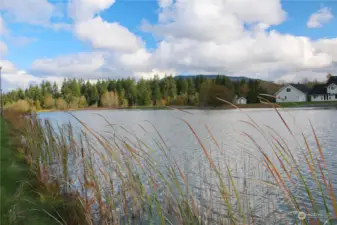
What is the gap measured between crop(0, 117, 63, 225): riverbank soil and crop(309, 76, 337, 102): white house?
5749 centimetres

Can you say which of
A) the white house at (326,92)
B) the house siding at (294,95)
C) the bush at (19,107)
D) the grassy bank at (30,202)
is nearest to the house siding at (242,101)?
the house siding at (294,95)

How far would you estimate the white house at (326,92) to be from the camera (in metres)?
53.2

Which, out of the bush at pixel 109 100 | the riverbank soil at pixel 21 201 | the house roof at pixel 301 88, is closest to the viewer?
the riverbank soil at pixel 21 201

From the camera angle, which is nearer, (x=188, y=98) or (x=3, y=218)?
(x=3, y=218)

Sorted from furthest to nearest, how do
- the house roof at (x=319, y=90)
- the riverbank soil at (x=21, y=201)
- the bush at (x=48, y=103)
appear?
the bush at (x=48, y=103) → the house roof at (x=319, y=90) → the riverbank soil at (x=21, y=201)

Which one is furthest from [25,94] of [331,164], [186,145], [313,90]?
[331,164]

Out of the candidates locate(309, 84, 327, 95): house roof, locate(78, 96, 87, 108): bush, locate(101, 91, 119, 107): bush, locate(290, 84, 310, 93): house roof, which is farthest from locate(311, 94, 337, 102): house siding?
locate(78, 96, 87, 108): bush

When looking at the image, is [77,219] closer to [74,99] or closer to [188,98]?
[188,98]

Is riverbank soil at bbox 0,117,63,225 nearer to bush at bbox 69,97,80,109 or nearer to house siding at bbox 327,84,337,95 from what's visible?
house siding at bbox 327,84,337,95

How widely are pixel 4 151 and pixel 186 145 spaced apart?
22.9 ft

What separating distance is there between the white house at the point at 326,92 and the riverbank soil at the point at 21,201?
57.5m

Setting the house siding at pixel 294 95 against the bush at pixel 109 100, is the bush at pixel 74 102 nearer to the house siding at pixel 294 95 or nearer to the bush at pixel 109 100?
the bush at pixel 109 100

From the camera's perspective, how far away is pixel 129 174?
3381 millimetres

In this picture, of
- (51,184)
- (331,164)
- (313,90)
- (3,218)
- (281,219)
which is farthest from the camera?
(313,90)
